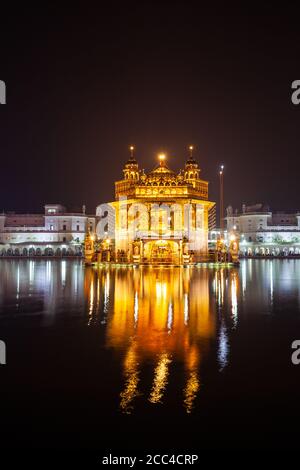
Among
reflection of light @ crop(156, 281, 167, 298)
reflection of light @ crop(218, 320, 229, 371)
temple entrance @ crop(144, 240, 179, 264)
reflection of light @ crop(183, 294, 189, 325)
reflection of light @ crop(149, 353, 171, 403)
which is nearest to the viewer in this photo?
reflection of light @ crop(149, 353, 171, 403)

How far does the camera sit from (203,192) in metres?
59.2

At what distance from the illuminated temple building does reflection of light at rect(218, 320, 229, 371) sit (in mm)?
37954

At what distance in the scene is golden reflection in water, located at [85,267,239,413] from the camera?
8.38m

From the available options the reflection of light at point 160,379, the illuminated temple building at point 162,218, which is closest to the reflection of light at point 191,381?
the reflection of light at point 160,379

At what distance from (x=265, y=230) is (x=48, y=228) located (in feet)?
150

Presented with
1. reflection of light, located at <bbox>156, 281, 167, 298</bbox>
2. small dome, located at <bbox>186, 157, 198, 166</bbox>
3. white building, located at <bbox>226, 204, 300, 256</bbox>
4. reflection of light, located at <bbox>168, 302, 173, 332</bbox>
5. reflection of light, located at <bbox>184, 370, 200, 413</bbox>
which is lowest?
reflection of light, located at <bbox>184, 370, 200, 413</bbox>

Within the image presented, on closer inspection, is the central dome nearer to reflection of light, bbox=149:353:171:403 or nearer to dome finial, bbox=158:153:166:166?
dome finial, bbox=158:153:166:166

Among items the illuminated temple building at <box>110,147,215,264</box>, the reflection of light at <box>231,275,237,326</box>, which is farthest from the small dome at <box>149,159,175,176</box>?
the reflection of light at <box>231,275,237,326</box>

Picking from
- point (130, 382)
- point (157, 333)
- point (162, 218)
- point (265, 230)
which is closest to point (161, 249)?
point (162, 218)

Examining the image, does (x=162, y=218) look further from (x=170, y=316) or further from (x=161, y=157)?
(x=170, y=316)

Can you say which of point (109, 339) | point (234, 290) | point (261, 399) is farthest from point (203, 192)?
point (261, 399)

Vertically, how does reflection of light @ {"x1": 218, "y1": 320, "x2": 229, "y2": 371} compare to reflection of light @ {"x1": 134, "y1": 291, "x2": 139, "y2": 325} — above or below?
below
